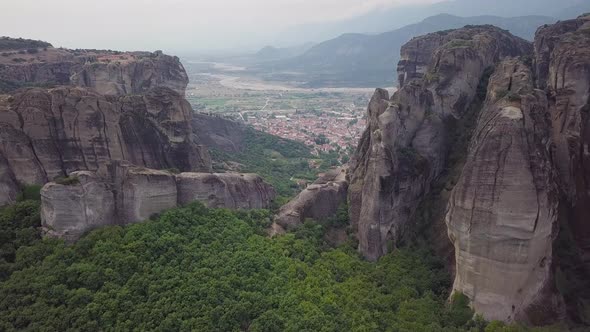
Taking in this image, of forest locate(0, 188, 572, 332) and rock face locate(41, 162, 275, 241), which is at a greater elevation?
rock face locate(41, 162, 275, 241)

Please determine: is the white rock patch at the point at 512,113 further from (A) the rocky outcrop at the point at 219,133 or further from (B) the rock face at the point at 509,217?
(A) the rocky outcrop at the point at 219,133

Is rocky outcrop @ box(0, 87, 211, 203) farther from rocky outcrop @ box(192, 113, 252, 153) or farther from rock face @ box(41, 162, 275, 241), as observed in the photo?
rocky outcrop @ box(192, 113, 252, 153)

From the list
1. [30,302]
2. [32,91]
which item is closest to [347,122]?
[32,91]

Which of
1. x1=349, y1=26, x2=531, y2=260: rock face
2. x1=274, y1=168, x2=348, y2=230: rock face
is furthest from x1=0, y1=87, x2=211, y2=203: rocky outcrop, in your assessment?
x1=349, y1=26, x2=531, y2=260: rock face

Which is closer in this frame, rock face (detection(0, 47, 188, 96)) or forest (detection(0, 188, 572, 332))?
forest (detection(0, 188, 572, 332))

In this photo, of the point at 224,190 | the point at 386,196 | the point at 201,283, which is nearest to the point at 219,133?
the point at 224,190

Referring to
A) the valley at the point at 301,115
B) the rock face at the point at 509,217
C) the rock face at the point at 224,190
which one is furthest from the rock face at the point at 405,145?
the valley at the point at 301,115

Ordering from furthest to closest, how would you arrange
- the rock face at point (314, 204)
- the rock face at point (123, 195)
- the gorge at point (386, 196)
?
the rock face at point (314, 204) → the rock face at point (123, 195) → the gorge at point (386, 196)

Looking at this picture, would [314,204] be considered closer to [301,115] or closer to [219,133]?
[219,133]
